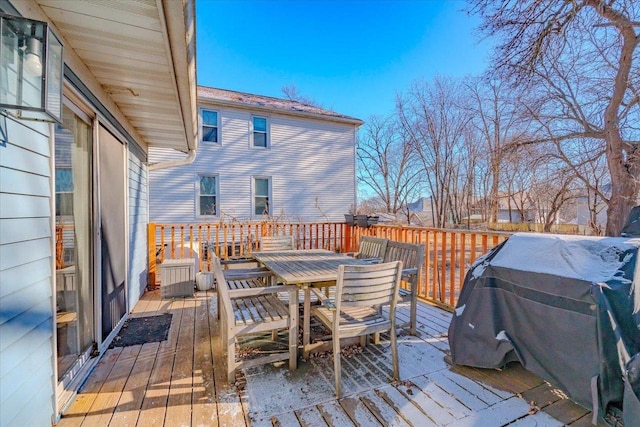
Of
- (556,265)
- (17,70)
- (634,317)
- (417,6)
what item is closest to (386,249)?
(556,265)

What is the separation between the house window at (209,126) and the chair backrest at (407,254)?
7.26m

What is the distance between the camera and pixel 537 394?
81.9 inches

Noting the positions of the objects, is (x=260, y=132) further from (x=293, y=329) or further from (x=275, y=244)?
(x=293, y=329)

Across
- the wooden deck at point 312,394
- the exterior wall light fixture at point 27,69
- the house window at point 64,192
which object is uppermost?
the exterior wall light fixture at point 27,69

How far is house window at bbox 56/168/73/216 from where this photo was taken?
2.06m

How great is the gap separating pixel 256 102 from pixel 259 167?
2.27 meters

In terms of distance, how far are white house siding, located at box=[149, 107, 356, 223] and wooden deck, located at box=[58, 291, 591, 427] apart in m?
6.58

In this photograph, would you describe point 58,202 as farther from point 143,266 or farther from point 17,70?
point 143,266

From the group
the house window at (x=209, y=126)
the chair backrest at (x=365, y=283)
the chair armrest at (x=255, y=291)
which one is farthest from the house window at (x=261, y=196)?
the chair backrest at (x=365, y=283)

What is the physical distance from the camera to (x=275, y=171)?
983 centimetres

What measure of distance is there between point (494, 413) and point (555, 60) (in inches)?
250

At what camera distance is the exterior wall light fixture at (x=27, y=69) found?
1311mm

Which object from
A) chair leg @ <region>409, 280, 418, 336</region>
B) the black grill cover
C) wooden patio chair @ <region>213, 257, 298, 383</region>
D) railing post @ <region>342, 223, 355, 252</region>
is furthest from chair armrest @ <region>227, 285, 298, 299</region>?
railing post @ <region>342, 223, 355, 252</region>

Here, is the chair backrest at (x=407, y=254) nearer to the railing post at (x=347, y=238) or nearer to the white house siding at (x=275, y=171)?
the railing post at (x=347, y=238)
